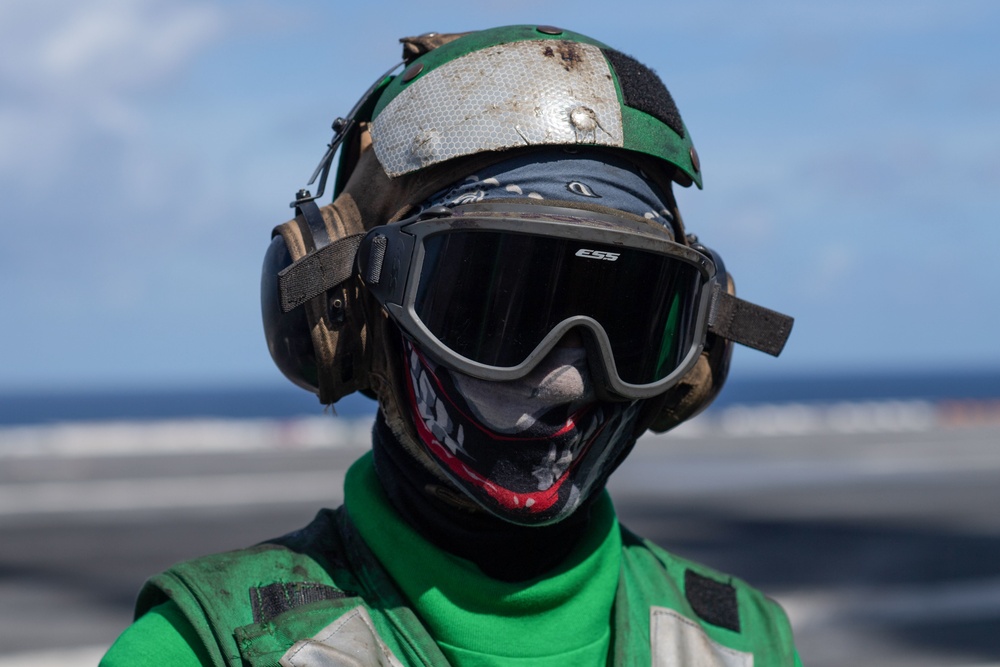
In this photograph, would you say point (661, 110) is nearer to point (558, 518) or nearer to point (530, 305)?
point (530, 305)

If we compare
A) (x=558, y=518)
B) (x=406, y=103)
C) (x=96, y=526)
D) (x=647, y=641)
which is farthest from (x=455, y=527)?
(x=96, y=526)

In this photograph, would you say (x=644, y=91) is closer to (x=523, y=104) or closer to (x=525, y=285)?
(x=523, y=104)

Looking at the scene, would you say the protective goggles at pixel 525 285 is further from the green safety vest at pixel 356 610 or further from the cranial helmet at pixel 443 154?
the green safety vest at pixel 356 610

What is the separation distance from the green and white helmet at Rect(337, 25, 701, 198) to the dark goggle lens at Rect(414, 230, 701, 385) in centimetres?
20

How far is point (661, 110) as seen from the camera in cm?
224

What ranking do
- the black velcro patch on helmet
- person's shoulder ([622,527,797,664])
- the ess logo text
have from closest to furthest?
the ess logo text → the black velcro patch on helmet → person's shoulder ([622,527,797,664])

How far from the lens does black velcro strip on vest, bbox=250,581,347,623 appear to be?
1.99 metres

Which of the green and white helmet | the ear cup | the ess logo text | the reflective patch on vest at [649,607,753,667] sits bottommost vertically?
the reflective patch on vest at [649,607,753,667]

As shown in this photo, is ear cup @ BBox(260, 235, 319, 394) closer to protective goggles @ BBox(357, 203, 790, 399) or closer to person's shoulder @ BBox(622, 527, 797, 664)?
protective goggles @ BBox(357, 203, 790, 399)

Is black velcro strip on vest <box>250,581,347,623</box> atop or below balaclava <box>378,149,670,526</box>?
below

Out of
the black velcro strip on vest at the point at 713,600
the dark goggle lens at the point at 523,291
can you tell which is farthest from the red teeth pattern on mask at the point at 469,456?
the black velcro strip on vest at the point at 713,600

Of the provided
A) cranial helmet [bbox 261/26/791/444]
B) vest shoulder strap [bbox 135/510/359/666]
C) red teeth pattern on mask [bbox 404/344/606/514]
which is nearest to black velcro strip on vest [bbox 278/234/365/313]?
cranial helmet [bbox 261/26/791/444]

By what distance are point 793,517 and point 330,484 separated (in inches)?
314

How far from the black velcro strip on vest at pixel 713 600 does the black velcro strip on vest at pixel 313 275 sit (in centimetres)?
94
